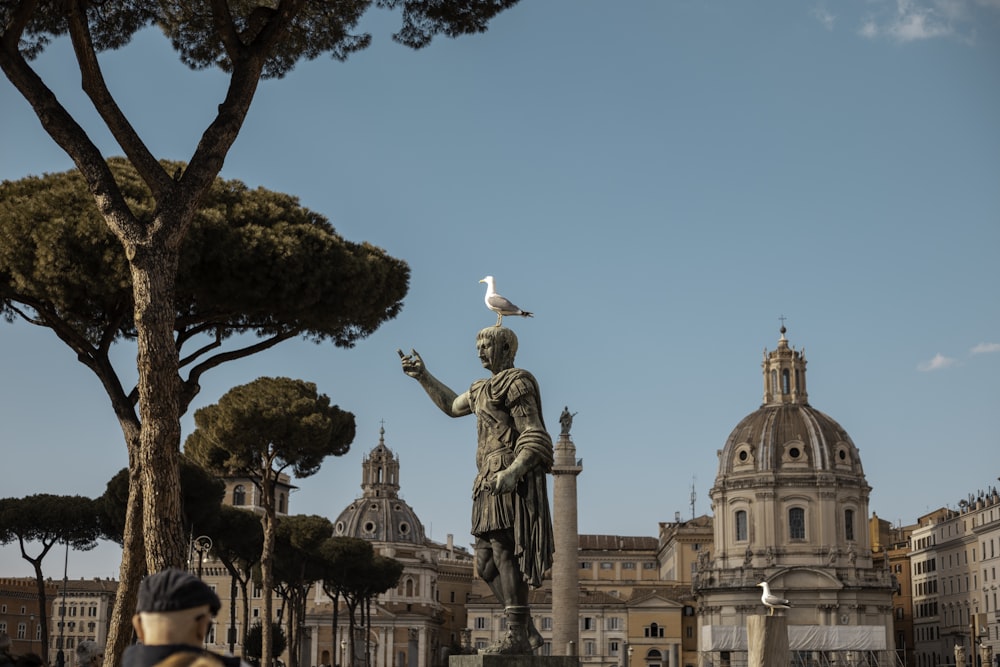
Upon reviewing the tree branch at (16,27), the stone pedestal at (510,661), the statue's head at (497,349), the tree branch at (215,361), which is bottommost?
the stone pedestal at (510,661)

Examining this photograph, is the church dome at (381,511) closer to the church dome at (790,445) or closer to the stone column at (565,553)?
the church dome at (790,445)

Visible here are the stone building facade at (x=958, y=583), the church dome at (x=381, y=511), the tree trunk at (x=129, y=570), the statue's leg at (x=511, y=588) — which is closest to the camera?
the statue's leg at (x=511, y=588)

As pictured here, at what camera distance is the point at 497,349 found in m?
7.68

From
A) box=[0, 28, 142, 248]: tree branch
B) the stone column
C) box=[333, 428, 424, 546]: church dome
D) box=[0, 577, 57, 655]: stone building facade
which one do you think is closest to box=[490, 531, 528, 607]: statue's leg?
box=[0, 28, 142, 248]: tree branch

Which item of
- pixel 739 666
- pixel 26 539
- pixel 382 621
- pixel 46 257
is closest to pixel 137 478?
pixel 46 257

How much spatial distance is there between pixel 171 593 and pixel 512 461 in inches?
173

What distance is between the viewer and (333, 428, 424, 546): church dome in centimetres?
11394

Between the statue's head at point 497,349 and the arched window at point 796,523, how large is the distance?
245ft

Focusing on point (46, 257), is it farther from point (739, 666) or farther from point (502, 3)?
point (739, 666)

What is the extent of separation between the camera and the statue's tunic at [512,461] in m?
7.19

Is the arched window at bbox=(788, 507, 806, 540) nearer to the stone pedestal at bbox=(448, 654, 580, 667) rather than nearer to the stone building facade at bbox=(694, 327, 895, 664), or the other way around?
the stone building facade at bbox=(694, 327, 895, 664)

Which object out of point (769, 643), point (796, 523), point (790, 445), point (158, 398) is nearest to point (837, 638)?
point (796, 523)

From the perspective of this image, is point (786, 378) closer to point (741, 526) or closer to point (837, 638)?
point (741, 526)

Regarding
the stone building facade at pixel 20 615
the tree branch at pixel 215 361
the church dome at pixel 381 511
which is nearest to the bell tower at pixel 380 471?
the church dome at pixel 381 511
